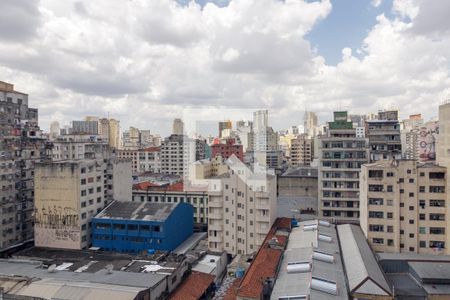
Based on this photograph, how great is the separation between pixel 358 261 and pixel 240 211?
10373 millimetres

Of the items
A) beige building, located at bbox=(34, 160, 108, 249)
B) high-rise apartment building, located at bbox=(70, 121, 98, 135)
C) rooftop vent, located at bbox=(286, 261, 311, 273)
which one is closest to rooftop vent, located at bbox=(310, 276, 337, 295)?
rooftop vent, located at bbox=(286, 261, 311, 273)

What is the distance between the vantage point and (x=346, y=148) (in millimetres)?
33375

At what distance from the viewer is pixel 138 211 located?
31359 millimetres

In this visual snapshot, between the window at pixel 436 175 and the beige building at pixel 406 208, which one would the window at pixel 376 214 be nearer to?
the beige building at pixel 406 208

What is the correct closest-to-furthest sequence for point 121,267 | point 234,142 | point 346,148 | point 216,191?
point 121,267 → point 216,191 → point 346,148 → point 234,142

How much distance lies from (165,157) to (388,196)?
49.9 meters

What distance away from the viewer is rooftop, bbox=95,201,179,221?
30.5m

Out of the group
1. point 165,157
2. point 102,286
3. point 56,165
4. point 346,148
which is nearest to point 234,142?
point 165,157

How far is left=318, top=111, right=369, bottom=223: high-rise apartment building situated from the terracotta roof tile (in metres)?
14.2

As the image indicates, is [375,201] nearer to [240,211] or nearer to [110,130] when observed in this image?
→ [240,211]

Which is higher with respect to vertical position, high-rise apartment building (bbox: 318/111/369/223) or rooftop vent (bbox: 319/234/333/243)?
high-rise apartment building (bbox: 318/111/369/223)

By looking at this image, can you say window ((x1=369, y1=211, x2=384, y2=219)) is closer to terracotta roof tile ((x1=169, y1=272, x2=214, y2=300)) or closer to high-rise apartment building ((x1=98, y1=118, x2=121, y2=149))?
terracotta roof tile ((x1=169, y1=272, x2=214, y2=300))

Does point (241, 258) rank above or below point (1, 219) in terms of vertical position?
below

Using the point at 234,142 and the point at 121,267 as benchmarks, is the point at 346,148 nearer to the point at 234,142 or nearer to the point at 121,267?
the point at 121,267
